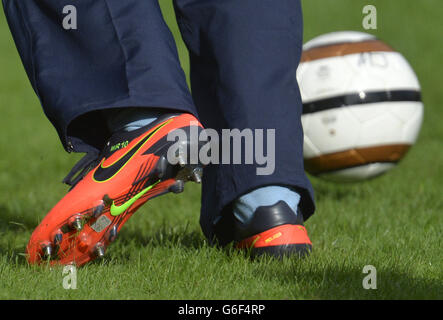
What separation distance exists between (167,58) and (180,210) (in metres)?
1.73

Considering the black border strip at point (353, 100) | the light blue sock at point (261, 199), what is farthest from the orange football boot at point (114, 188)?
the black border strip at point (353, 100)

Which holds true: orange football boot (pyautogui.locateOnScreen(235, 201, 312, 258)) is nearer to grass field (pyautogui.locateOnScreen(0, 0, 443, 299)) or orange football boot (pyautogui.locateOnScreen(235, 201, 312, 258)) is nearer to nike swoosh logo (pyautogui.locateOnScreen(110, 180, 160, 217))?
grass field (pyautogui.locateOnScreen(0, 0, 443, 299))

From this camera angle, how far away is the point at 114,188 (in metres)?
2.23

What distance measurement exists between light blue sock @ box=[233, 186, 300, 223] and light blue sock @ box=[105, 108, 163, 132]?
459 millimetres

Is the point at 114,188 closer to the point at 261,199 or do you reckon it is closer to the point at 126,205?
the point at 126,205

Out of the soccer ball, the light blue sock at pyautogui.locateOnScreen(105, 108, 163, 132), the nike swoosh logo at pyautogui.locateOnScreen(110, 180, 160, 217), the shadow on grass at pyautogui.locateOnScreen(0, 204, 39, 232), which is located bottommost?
the shadow on grass at pyautogui.locateOnScreen(0, 204, 39, 232)

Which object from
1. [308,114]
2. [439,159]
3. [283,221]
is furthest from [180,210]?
[439,159]

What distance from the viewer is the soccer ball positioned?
369cm

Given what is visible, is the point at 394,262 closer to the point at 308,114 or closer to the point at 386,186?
the point at 308,114

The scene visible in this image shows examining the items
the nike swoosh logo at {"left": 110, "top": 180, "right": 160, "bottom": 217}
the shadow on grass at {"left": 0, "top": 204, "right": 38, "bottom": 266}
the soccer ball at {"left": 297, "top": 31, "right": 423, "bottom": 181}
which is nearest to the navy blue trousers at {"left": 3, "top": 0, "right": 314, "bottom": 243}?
the nike swoosh logo at {"left": 110, "top": 180, "right": 160, "bottom": 217}

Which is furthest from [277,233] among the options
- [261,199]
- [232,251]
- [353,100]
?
[353,100]

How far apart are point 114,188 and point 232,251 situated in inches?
24.5

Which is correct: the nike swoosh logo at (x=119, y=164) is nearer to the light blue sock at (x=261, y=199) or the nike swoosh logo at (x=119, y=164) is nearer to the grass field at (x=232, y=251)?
the grass field at (x=232, y=251)
